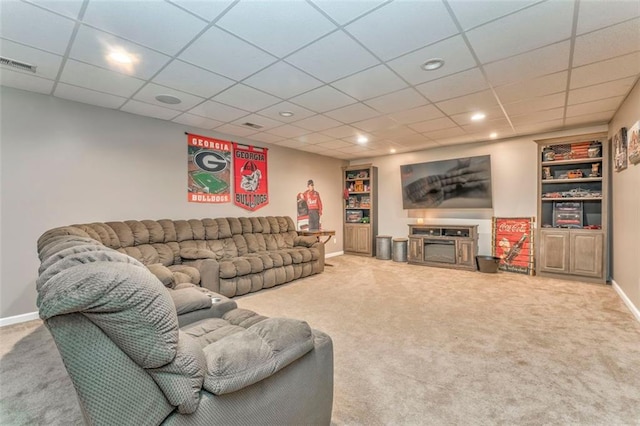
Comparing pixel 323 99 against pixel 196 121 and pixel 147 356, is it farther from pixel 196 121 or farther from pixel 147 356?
pixel 147 356

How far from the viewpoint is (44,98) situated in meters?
3.43

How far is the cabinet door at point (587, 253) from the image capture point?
4453mm

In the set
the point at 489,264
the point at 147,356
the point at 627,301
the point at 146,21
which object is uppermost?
the point at 146,21

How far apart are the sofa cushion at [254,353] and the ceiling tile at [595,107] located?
4.54 meters

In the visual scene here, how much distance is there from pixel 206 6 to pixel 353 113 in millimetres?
2429

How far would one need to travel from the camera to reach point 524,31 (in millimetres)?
2207

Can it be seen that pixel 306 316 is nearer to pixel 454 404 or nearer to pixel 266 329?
pixel 454 404

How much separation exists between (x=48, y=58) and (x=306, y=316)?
337 cm

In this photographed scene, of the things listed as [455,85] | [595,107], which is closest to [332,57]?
[455,85]

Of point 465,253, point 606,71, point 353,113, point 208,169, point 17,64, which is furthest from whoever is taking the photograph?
point 465,253

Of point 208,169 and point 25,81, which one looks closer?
point 25,81

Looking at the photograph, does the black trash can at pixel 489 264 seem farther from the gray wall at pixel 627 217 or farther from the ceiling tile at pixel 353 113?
the ceiling tile at pixel 353 113

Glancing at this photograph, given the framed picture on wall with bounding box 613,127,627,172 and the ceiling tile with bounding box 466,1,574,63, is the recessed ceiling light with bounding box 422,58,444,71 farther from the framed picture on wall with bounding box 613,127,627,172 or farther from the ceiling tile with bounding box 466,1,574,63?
the framed picture on wall with bounding box 613,127,627,172

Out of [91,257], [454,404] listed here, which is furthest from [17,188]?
[454,404]
